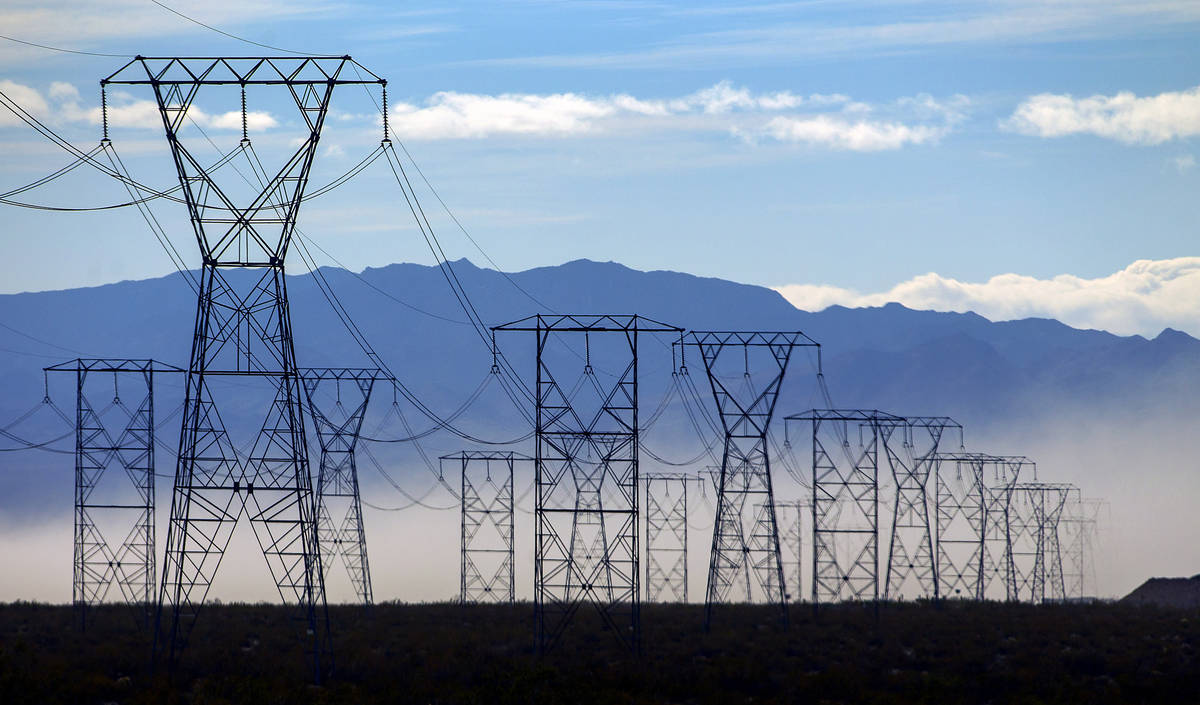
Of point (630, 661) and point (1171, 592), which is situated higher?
point (1171, 592)

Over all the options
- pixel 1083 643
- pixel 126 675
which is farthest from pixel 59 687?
pixel 1083 643

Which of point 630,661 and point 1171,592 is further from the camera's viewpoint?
point 1171,592

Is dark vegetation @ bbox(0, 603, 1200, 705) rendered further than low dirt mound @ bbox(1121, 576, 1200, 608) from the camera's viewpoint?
No

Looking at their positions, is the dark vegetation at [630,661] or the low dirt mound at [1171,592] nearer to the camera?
the dark vegetation at [630,661]

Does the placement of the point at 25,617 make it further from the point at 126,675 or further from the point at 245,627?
the point at 126,675
